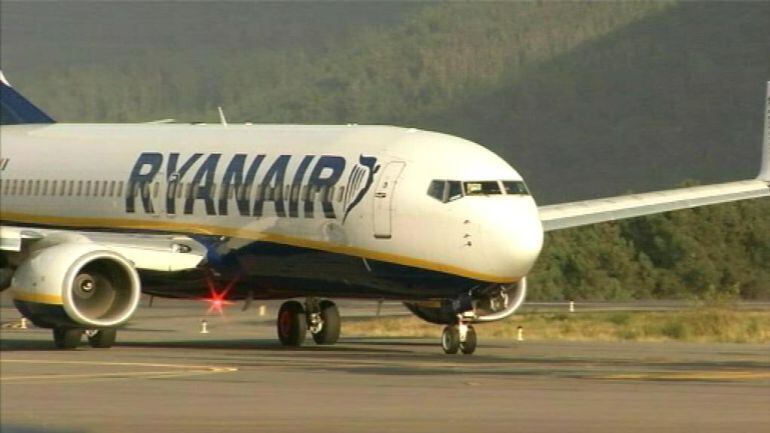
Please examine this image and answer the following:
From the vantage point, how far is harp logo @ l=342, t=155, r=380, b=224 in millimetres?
37281

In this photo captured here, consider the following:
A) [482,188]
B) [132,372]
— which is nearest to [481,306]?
[482,188]

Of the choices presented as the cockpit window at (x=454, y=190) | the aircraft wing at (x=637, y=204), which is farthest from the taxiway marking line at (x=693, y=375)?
the aircraft wing at (x=637, y=204)

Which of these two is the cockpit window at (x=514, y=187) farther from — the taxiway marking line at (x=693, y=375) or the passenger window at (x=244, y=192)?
the taxiway marking line at (x=693, y=375)

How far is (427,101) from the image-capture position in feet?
446

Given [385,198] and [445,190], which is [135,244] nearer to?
[385,198]

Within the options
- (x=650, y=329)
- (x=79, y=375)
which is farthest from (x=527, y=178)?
(x=79, y=375)

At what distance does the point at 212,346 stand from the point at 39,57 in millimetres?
92799

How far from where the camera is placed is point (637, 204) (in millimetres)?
43312

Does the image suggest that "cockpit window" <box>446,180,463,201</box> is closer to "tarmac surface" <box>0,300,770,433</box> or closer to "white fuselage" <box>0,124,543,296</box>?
"white fuselage" <box>0,124,543,296</box>

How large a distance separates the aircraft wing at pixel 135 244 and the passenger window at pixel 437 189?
5295 mm

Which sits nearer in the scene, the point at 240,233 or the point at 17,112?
the point at 240,233

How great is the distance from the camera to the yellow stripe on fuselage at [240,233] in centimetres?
3594

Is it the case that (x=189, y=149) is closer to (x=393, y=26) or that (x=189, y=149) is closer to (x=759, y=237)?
(x=759, y=237)

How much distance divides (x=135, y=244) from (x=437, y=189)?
255 inches
